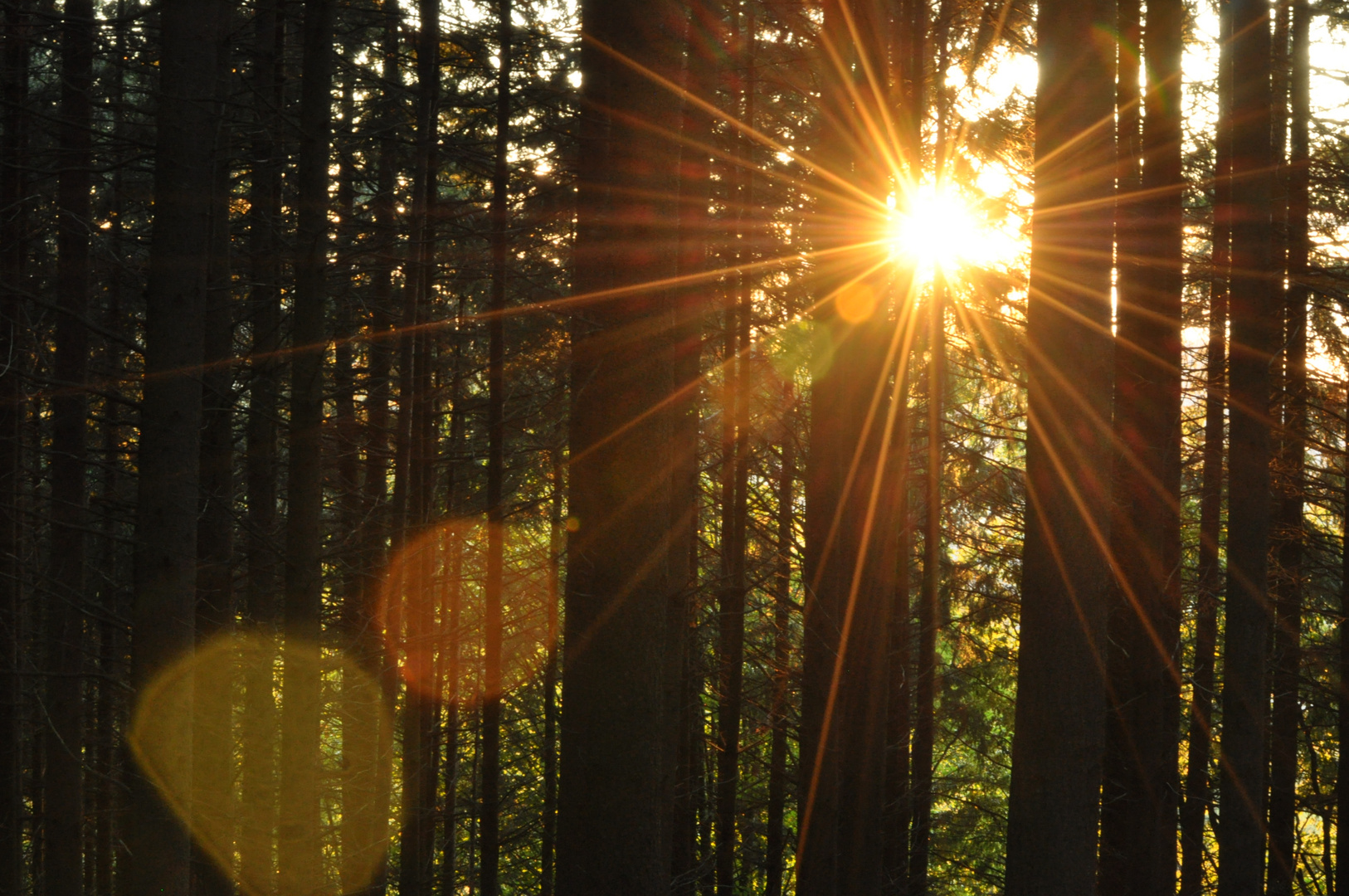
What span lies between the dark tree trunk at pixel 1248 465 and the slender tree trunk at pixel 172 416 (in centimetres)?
996

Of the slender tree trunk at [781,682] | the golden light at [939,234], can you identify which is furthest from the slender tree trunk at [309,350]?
the golden light at [939,234]

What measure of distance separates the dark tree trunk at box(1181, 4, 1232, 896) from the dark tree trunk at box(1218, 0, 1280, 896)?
0.93 ft

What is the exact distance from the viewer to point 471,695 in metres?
19.4

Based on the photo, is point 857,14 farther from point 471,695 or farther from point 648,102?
point 471,695

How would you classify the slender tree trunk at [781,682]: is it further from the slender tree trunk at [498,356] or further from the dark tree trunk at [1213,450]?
the dark tree trunk at [1213,450]

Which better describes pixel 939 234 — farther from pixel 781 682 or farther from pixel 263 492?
pixel 263 492

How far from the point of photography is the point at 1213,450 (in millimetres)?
11719

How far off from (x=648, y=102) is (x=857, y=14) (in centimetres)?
405

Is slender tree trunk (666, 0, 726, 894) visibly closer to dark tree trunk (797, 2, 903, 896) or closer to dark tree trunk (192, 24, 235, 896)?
dark tree trunk (797, 2, 903, 896)

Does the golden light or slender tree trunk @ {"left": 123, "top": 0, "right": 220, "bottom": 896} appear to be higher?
the golden light

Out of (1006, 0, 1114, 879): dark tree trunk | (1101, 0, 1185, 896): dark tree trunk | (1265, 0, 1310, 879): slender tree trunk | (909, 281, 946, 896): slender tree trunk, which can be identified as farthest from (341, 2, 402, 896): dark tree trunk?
(1265, 0, 1310, 879): slender tree trunk

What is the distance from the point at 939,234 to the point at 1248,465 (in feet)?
13.5

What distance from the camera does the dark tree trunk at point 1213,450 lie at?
11172 millimetres

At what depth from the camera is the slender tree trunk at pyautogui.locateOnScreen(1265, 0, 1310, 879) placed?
41.5 ft
